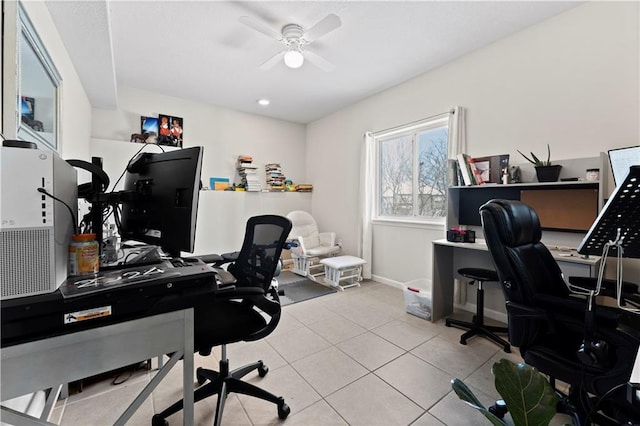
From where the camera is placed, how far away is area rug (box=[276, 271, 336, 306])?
3.31 metres

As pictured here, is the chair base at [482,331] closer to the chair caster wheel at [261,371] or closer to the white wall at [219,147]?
the chair caster wheel at [261,371]

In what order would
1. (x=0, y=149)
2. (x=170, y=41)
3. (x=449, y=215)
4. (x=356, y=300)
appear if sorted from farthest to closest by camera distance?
(x=356, y=300)
(x=449, y=215)
(x=170, y=41)
(x=0, y=149)

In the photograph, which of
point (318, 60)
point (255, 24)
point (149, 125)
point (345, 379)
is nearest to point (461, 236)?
point (345, 379)

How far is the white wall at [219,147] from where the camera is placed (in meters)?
3.58

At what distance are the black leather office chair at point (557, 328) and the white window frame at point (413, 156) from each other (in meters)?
1.69

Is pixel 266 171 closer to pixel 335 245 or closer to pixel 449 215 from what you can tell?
pixel 335 245

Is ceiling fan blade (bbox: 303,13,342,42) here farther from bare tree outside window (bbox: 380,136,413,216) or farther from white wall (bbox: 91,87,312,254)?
white wall (bbox: 91,87,312,254)

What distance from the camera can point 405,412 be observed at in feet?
5.01

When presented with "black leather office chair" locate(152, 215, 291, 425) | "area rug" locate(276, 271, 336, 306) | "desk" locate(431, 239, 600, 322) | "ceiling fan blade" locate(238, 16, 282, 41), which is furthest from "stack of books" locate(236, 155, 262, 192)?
"desk" locate(431, 239, 600, 322)

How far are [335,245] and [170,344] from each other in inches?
144

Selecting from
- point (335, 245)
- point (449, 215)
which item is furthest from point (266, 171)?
point (449, 215)

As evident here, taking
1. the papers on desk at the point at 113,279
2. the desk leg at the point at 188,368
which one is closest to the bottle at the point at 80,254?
the papers on desk at the point at 113,279

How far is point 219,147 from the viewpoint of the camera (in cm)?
443

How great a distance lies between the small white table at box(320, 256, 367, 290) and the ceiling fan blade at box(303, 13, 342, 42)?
8.59 feet
